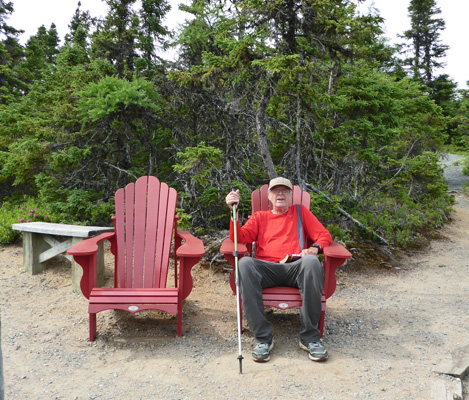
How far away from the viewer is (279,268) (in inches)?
119

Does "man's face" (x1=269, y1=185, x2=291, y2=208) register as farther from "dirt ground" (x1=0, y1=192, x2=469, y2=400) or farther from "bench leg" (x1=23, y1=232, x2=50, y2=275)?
"bench leg" (x1=23, y1=232, x2=50, y2=275)

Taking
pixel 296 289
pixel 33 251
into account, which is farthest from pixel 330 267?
pixel 33 251

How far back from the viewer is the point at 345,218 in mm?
5750

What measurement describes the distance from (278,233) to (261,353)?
1047 millimetres

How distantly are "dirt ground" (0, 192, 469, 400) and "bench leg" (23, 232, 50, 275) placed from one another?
0.11 m

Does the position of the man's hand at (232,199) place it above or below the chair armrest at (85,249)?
above

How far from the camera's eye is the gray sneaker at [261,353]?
2620mm

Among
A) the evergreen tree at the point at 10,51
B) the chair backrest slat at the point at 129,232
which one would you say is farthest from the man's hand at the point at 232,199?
the evergreen tree at the point at 10,51

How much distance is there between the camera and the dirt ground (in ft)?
7.53

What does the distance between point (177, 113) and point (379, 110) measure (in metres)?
3.10

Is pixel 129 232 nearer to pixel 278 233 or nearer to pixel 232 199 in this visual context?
pixel 232 199

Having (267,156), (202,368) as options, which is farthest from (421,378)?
(267,156)

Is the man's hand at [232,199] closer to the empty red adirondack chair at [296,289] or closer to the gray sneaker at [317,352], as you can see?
the empty red adirondack chair at [296,289]

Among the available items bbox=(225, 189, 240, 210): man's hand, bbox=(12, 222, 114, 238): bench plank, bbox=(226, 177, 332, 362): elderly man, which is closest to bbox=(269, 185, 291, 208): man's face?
bbox=(226, 177, 332, 362): elderly man
